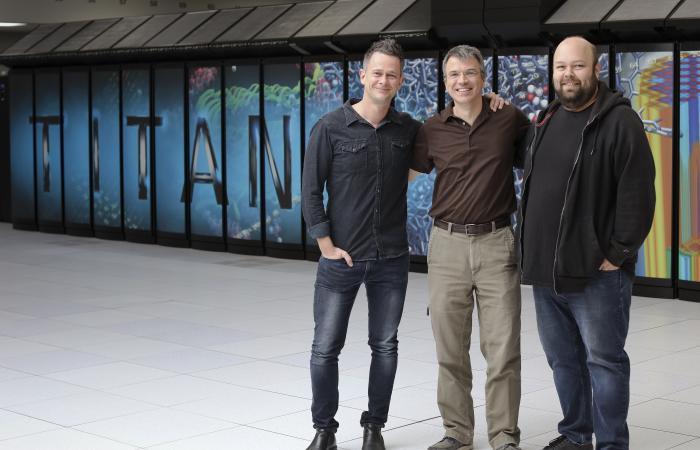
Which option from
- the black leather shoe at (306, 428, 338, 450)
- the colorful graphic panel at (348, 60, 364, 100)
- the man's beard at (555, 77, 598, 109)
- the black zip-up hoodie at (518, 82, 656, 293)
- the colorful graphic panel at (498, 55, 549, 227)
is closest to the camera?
the black zip-up hoodie at (518, 82, 656, 293)

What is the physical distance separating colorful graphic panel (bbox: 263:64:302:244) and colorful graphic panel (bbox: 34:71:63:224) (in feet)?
16.3

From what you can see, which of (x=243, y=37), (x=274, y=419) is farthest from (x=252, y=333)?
(x=243, y=37)

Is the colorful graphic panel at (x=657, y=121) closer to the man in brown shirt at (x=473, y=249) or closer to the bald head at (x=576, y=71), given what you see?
the man in brown shirt at (x=473, y=249)

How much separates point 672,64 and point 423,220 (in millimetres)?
3663

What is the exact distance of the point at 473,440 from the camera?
611 centimetres

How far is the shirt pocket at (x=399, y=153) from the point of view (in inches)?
231

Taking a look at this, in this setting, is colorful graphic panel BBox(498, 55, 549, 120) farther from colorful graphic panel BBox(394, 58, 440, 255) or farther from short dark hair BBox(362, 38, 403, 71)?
short dark hair BBox(362, 38, 403, 71)

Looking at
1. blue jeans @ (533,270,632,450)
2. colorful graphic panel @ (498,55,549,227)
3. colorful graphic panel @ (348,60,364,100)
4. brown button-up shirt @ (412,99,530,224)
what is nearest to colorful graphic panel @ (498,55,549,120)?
colorful graphic panel @ (498,55,549,227)

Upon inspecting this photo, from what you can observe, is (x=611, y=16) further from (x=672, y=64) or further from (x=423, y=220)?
(x=423, y=220)

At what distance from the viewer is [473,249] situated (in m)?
5.72

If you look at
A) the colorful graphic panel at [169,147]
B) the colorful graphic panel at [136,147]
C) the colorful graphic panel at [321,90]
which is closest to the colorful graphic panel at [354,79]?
the colorful graphic panel at [321,90]

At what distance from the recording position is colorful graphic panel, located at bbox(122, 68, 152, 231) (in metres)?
17.3

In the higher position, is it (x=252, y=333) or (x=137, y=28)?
(x=137, y=28)

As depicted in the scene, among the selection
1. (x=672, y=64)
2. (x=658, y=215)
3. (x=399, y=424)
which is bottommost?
(x=399, y=424)
